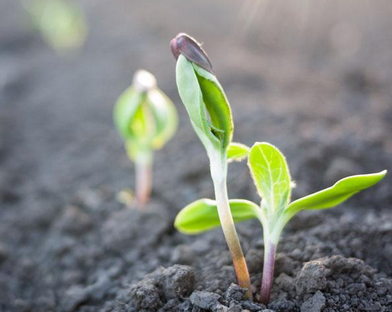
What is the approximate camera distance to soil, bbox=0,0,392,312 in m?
1.59

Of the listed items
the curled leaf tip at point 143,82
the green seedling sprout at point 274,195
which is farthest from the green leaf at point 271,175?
the curled leaf tip at point 143,82

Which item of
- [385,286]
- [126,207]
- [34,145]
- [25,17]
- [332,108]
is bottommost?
[385,286]

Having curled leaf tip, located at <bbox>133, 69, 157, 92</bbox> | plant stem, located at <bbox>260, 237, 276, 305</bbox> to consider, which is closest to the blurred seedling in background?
curled leaf tip, located at <bbox>133, 69, 157, 92</bbox>

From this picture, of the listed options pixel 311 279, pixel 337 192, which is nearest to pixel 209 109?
pixel 337 192

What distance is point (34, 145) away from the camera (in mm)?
3490

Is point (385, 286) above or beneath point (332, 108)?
beneath

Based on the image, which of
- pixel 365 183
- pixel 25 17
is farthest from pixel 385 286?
pixel 25 17

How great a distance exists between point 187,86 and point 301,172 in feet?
3.89

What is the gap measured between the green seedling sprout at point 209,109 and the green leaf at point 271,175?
0.30 feet

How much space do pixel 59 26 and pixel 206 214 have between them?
3739 millimetres

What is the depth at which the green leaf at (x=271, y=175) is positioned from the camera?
140cm

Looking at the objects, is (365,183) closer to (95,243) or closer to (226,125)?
(226,125)

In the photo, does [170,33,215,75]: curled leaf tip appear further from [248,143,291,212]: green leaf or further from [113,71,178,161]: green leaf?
[113,71,178,161]: green leaf

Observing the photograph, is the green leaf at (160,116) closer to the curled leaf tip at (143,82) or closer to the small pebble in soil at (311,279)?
the curled leaf tip at (143,82)
